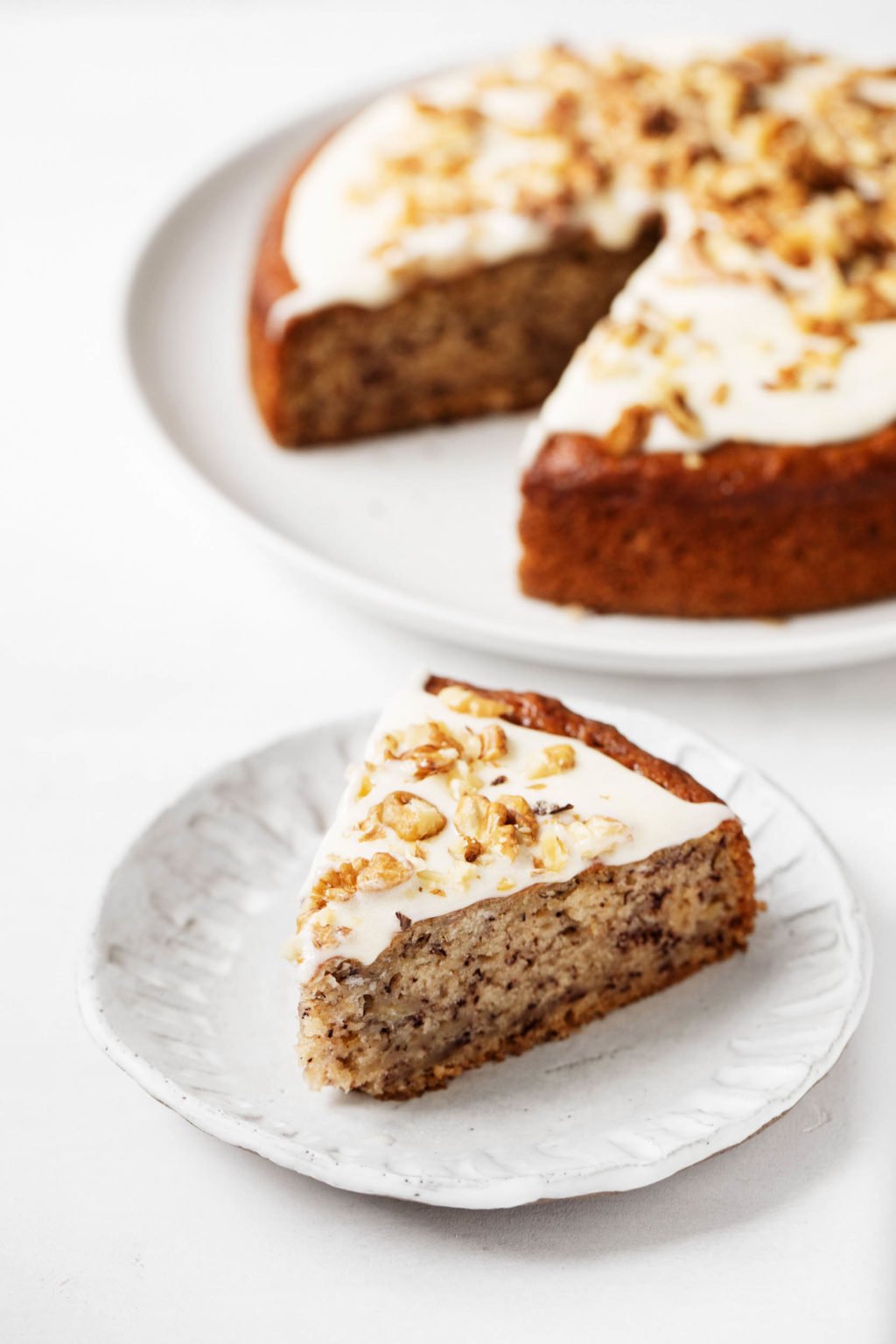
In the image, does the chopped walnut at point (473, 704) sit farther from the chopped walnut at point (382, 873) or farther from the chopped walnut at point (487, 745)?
the chopped walnut at point (382, 873)

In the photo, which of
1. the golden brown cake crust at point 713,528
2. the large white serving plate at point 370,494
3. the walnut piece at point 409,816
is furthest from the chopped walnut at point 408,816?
the golden brown cake crust at point 713,528

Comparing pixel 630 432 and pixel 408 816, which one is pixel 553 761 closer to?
pixel 408 816

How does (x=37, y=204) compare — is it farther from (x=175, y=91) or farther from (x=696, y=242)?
(x=696, y=242)

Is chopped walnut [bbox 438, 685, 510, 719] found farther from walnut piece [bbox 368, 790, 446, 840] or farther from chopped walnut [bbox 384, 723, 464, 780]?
walnut piece [bbox 368, 790, 446, 840]

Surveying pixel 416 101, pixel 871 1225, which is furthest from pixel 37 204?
pixel 871 1225

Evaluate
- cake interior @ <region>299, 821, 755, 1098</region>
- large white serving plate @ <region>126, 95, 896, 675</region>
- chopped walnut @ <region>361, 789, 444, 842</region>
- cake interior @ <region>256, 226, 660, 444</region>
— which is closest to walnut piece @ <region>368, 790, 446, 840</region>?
chopped walnut @ <region>361, 789, 444, 842</region>
